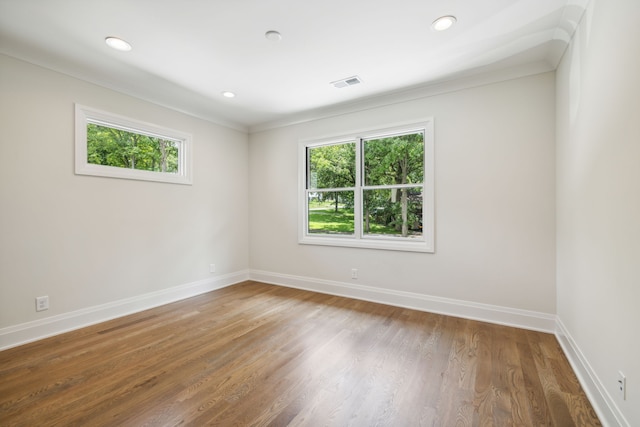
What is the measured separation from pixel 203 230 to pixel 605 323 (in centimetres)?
434

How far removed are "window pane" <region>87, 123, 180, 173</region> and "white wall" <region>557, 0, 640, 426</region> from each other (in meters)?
4.39

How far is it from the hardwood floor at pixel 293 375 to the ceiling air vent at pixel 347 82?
2.74m

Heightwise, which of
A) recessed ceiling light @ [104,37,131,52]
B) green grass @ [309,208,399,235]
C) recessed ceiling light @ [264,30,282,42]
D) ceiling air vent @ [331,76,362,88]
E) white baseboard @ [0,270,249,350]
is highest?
ceiling air vent @ [331,76,362,88]

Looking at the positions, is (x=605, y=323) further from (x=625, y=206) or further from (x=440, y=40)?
(x=440, y=40)

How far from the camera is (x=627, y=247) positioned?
4.52 ft

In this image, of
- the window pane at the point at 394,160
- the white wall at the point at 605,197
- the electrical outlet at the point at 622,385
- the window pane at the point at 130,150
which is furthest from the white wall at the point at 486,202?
the window pane at the point at 130,150

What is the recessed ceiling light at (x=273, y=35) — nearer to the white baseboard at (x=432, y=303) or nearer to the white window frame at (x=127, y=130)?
the white window frame at (x=127, y=130)

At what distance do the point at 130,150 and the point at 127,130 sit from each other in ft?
0.79

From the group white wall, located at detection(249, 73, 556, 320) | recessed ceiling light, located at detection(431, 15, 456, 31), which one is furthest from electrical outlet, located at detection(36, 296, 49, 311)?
recessed ceiling light, located at detection(431, 15, 456, 31)

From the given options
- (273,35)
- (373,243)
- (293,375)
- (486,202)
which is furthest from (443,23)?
(293,375)

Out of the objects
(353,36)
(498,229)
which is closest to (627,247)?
(498,229)

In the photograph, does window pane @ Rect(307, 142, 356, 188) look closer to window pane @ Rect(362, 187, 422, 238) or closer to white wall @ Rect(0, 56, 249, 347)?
window pane @ Rect(362, 187, 422, 238)

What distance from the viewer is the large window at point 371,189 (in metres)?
3.48

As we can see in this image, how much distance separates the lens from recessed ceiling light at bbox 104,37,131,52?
7.76ft
